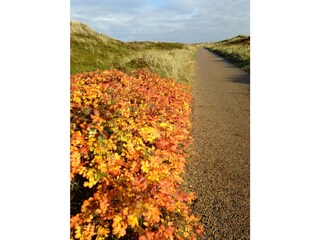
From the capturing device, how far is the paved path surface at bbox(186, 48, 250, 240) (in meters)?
3.55

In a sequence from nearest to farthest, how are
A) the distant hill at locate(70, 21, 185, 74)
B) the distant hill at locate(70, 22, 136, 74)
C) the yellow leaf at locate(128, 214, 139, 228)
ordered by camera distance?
the yellow leaf at locate(128, 214, 139, 228) → the distant hill at locate(70, 21, 185, 74) → the distant hill at locate(70, 22, 136, 74)

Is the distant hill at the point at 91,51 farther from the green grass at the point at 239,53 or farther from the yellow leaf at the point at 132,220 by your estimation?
the yellow leaf at the point at 132,220

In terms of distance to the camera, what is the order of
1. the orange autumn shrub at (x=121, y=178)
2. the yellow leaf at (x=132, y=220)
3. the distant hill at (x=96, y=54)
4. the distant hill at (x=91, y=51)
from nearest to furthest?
the yellow leaf at (x=132, y=220)
the orange autumn shrub at (x=121, y=178)
the distant hill at (x=96, y=54)
the distant hill at (x=91, y=51)

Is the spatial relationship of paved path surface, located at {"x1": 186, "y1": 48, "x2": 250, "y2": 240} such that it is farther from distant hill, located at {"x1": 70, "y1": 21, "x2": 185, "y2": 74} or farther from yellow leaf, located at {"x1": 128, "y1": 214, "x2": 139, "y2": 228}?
distant hill, located at {"x1": 70, "y1": 21, "x2": 185, "y2": 74}

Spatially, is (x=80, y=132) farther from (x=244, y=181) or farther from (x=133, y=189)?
(x=244, y=181)

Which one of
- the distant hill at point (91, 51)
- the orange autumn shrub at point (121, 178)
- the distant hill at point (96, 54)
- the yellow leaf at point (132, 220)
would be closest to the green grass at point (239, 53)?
the distant hill at point (96, 54)

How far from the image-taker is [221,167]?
→ 484 cm

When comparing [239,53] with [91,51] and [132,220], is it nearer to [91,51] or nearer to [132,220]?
[91,51]

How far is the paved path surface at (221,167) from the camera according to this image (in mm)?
3553

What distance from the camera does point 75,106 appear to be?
3.49 metres

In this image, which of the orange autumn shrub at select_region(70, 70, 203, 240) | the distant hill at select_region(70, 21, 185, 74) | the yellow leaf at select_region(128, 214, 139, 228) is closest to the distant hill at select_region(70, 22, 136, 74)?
the distant hill at select_region(70, 21, 185, 74)

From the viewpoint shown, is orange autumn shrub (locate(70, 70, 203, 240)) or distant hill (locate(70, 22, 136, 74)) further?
distant hill (locate(70, 22, 136, 74))
